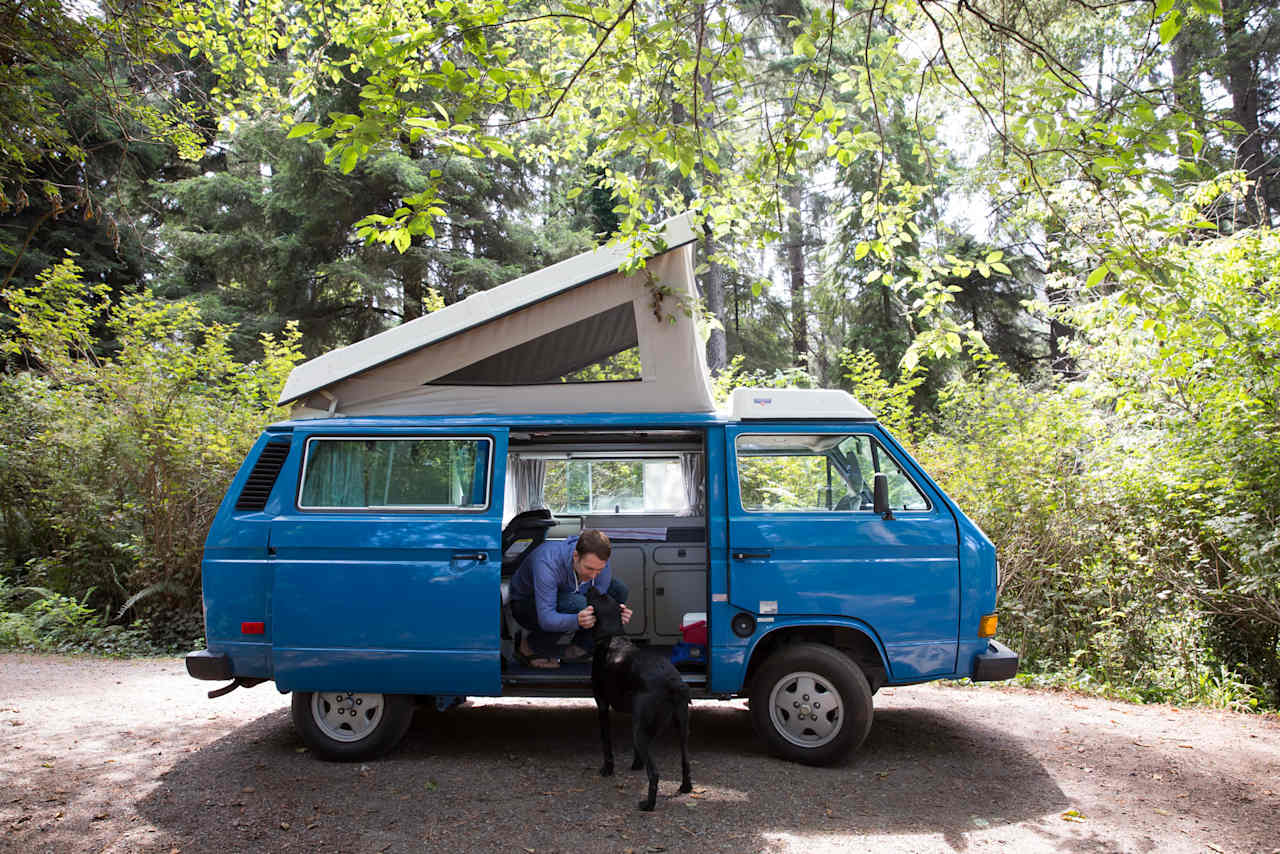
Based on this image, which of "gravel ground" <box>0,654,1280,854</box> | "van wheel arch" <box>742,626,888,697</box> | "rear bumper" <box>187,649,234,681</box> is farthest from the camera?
"van wheel arch" <box>742,626,888,697</box>

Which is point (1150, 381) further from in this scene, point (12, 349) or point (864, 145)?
point (12, 349)

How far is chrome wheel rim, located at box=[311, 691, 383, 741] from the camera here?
5.41m

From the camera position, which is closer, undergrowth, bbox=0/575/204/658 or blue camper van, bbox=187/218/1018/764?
blue camper van, bbox=187/218/1018/764

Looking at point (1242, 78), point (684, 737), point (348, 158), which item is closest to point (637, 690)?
point (684, 737)

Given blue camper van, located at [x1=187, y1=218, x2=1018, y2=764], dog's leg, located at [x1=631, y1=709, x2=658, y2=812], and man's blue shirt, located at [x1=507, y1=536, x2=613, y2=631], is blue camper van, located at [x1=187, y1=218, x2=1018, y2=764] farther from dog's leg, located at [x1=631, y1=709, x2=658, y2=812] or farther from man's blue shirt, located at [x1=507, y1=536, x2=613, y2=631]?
dog's leg, located at [x1=631, y1=709, x2=658, y2=812]

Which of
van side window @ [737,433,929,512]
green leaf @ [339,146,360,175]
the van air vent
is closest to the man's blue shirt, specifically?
van side window @ [737,433,929,512]

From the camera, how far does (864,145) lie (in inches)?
228

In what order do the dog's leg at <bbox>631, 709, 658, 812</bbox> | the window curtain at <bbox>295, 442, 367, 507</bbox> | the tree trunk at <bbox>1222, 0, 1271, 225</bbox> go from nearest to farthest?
1. the dog's leg at <bbox>631, 709, 658, 812</bbox>
2. the window curtain at <bbox>295, 442, 367, 507</bbox>
3. the tree trunk at <bbox>1222, 0, 1271, 225</bbox>

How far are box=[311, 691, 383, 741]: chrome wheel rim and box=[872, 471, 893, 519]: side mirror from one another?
3409mm

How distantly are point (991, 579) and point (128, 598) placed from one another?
9755 mm

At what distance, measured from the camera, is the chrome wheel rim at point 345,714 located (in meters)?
5.41

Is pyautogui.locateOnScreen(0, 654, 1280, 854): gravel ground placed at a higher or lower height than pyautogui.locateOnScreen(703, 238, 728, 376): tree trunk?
lower

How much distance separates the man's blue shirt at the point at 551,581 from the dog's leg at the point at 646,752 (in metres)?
0.78

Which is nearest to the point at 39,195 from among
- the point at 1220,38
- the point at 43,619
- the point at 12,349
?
the point at 12,349
